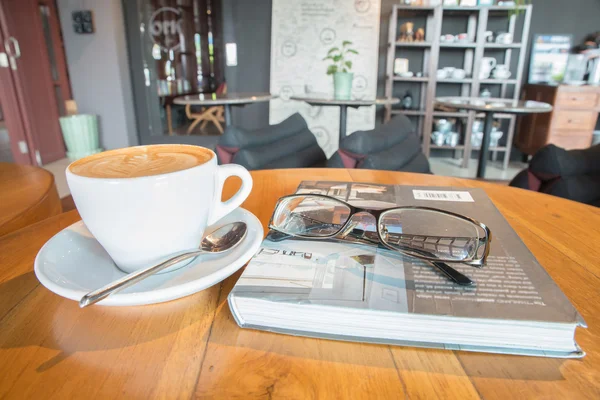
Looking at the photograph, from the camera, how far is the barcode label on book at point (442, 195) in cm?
57

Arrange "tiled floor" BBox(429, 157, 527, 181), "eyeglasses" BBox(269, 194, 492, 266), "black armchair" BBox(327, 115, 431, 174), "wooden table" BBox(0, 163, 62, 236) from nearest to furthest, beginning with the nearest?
"eyeglasses" BBox(269, 194, 492, 266) → "wooden table" BBox(0, 163, 62, 236) → "black armchair" BBox(327, 115, 431, 174) → "tiled floor" BBox(429, 157, 527, 181)

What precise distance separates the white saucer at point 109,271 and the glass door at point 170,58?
3.81 m

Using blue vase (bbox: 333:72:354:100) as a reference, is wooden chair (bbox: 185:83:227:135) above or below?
below

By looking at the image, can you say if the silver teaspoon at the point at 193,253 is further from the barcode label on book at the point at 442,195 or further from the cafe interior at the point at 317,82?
the cafe interior at the point at 317,82

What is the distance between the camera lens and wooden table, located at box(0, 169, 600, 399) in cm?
28

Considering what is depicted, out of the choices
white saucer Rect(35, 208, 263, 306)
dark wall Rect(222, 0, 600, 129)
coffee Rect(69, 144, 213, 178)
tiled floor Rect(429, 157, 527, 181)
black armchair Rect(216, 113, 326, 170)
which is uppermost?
dark wall Rect(222, 0, 600, 129)

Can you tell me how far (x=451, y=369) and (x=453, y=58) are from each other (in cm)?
425

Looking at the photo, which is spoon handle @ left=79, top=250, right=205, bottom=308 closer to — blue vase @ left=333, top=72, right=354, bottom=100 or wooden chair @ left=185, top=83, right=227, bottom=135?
blue vase @ left=333, top=72, right=354, bottom=100

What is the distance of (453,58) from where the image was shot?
3943 millimetres

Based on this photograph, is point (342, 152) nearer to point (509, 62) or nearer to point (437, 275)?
point (437, 275)

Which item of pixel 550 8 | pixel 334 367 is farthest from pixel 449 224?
pixel 550 8

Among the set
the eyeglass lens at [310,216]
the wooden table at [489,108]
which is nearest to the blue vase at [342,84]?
the wooden table at [489,108]

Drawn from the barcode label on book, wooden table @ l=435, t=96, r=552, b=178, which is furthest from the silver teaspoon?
wooden table @ l=435, t=96, r=552, b=178

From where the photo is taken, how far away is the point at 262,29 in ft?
13.0
